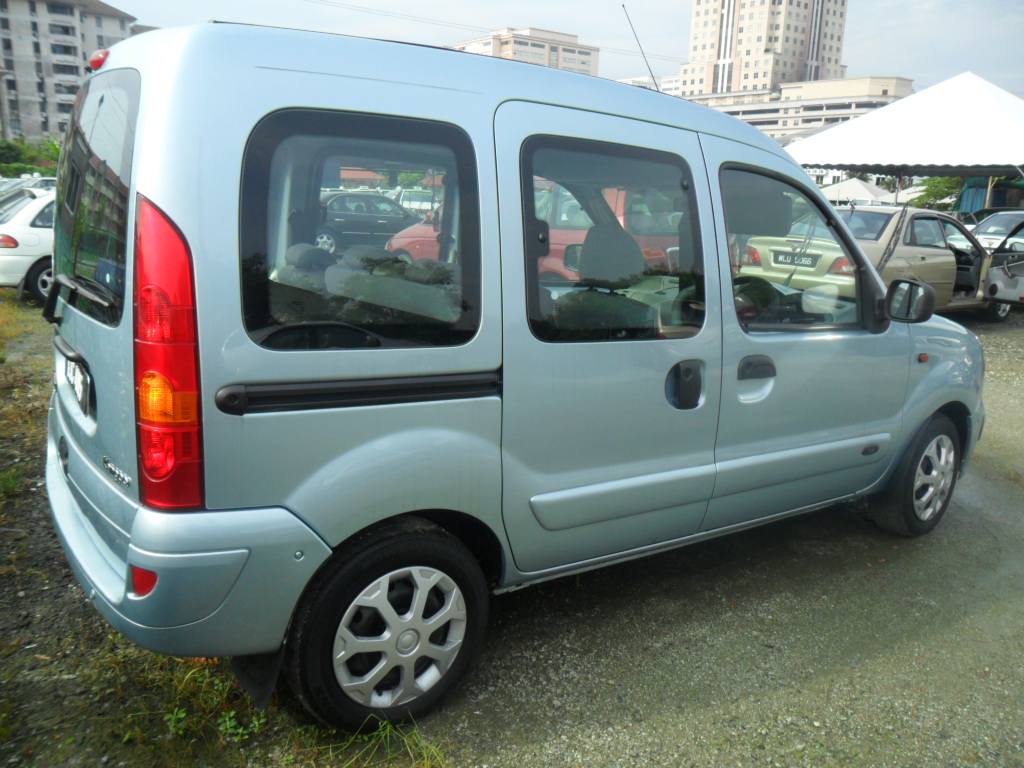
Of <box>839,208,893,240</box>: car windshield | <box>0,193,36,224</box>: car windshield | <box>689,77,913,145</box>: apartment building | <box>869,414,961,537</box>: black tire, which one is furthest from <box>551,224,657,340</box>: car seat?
<box>689,77,913,145</box>: apartment building

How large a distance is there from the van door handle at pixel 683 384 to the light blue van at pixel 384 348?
0.4 inches

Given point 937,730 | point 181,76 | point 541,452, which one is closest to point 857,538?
point 937,730

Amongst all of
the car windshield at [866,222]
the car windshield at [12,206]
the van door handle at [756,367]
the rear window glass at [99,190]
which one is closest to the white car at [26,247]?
the car windshield at [12,206]

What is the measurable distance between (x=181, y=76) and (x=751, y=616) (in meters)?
2.79

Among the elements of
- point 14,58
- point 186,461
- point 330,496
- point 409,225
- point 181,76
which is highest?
point 14,58

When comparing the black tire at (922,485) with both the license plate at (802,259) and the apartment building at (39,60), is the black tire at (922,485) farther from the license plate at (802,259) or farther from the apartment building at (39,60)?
the apartment building at (39,60)

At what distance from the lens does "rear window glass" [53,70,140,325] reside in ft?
6.82

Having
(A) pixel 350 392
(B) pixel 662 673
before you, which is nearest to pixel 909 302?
(B) pixel 662 673

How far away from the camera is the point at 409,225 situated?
2326 mm

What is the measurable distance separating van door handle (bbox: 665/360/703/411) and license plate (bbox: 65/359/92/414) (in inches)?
72.6

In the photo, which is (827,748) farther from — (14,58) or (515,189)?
(14,58)

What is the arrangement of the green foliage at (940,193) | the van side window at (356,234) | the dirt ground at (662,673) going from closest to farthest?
the van side window at (356,234) < the dirt ground at (662,673) < the green foliage at (940,193)

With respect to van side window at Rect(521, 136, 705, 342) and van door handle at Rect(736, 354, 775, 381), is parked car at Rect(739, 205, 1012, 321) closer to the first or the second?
van door handle at Rect(736, 354, 775, 381)

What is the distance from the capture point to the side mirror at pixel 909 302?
335 cm
